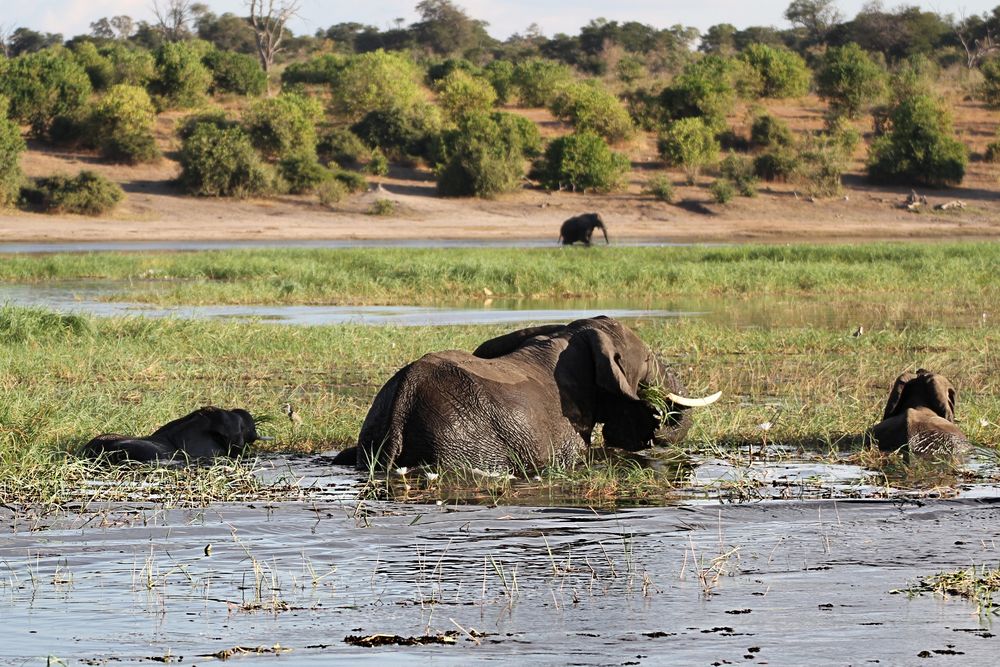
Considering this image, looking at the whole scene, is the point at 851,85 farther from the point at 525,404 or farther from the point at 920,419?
the point at 525,404

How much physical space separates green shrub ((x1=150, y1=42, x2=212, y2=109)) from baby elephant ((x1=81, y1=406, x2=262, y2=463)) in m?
41.7

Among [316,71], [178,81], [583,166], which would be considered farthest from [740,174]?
[316,71]

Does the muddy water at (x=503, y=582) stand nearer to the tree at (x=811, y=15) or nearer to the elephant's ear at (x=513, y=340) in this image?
the elephant's ear at (x=513, y=340)

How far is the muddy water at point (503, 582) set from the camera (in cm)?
479

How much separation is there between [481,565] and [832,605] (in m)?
1.42

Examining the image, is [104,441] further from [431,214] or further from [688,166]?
[688,166]

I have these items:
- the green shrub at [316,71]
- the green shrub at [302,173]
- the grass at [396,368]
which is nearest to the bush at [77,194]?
the green shrub at [302,173]

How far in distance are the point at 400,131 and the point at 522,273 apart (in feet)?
74.7

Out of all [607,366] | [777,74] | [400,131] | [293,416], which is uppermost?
[777,74]

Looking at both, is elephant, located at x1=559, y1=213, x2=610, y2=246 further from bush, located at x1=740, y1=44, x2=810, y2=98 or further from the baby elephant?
bush, located at x1=740, y1=44, x2=810, y2=98

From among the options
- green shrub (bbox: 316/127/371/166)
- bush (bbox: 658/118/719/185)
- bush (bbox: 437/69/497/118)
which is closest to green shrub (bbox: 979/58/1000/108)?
bush (bbox: 658/118/719/185)

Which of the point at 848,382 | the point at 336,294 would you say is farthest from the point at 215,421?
the point at 336,294

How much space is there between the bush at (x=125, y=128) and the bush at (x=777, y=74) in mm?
23793

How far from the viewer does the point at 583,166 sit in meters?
41.1
